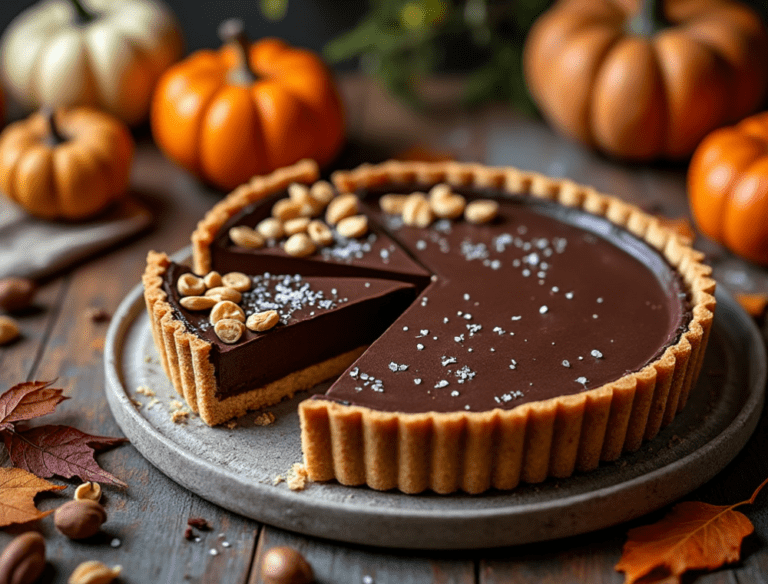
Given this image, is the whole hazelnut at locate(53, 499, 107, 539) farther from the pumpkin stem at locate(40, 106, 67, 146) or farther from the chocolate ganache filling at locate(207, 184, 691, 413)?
the pumpkin stem at locate(40, 106, 67, 146)

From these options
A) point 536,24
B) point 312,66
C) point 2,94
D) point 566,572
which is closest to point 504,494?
point 566,572

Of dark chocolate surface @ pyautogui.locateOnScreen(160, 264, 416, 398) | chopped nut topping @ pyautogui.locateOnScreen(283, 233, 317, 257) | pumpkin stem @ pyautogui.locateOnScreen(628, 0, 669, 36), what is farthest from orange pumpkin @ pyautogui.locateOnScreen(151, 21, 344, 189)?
pumpkin stem @ pyautogui.locateOnScreen(628, 0, 669, 36)

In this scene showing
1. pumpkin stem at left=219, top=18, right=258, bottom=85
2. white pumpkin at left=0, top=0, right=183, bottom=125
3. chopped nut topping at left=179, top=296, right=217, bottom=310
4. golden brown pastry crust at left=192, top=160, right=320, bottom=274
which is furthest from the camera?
white pumpkin at left=0, top=0, right=183, bottom=125

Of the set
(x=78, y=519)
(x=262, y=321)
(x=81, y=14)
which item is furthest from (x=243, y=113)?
(x=78, y=519)

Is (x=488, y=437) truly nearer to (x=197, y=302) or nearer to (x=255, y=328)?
(x=255, y=328)

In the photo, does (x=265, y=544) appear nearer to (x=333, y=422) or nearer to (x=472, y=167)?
(x=333, y=422)

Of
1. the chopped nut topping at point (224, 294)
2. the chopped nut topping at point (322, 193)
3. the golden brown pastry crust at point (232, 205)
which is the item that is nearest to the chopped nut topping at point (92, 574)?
the chopped nut topping at point (224, 294)
